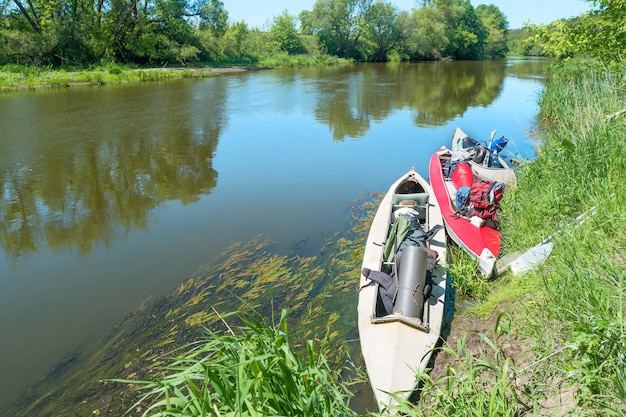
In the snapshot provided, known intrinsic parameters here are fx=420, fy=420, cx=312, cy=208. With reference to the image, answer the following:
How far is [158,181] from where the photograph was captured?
10016 mm

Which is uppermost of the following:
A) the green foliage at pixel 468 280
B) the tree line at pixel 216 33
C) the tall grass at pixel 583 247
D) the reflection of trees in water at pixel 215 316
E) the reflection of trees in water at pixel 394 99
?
the tree line at pixel 216 33

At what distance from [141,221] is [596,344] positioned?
23.8ft

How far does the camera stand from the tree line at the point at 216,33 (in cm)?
2859

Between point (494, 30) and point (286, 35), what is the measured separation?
4423 centimetres

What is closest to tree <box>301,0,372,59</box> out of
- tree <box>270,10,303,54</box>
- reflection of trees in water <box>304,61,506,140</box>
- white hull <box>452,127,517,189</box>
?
tree <box>270,10,303,54</box>

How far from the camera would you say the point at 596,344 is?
259 cm

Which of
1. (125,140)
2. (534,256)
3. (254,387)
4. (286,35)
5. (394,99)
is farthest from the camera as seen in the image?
(286,35)

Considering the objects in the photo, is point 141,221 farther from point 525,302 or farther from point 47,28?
point 47,28

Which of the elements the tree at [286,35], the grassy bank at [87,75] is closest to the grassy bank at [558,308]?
the grassy bank at [87,75]

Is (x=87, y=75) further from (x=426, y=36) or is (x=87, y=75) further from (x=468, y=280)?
(x=426, y=36)

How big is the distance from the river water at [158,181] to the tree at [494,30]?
58.4 metres

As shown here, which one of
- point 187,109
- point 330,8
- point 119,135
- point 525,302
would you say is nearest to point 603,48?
point 525,302

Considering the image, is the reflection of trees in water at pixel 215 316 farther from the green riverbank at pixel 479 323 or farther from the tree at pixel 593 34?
the tree at pixel 593 34

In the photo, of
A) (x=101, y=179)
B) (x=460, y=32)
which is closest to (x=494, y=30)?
(x=460, y=32)
